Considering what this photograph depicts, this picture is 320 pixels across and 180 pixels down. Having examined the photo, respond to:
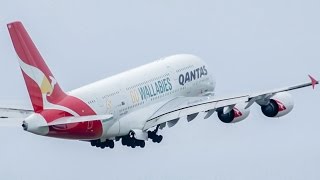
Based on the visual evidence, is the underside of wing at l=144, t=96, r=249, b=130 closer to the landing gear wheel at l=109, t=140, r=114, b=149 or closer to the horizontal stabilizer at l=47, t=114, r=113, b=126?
the landing gear wheel at l=109, t=140, r=114, b=149

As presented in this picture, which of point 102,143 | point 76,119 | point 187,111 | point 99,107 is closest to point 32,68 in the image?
point 76,119

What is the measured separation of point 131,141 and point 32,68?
1110 cm

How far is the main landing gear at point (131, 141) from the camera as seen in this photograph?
197500 mm

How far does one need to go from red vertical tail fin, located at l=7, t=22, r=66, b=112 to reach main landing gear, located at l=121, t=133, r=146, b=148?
A: 8.43m

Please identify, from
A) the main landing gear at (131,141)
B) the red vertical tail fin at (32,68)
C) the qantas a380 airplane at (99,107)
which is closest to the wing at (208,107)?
the qantas a380 airplane at (99,107)

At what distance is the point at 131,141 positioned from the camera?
19762 cm

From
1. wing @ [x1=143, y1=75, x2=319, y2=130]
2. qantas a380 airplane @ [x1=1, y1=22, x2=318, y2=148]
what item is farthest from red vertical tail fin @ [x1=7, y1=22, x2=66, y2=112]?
wing @ [x1=143, y1=75, x2=319, y2=130]

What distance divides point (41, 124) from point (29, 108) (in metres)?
9.64

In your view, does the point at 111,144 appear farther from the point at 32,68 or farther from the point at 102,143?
the point at 32,68

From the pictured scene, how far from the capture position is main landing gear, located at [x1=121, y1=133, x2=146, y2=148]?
7776 inches

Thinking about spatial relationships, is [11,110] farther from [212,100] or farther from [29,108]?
[212,100]

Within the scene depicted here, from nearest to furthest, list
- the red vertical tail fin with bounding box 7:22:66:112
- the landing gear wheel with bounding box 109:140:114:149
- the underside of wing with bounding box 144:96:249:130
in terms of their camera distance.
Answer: the red vertical tail fin with bounding box 7:22:66:112, the underside of wing with bounding box 144:96:249:130, the landing gear wheel with bounding box 109:140:114:149

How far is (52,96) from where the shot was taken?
191625 millimetres

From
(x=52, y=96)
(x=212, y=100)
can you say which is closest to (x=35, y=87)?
(x=52, y=96)
